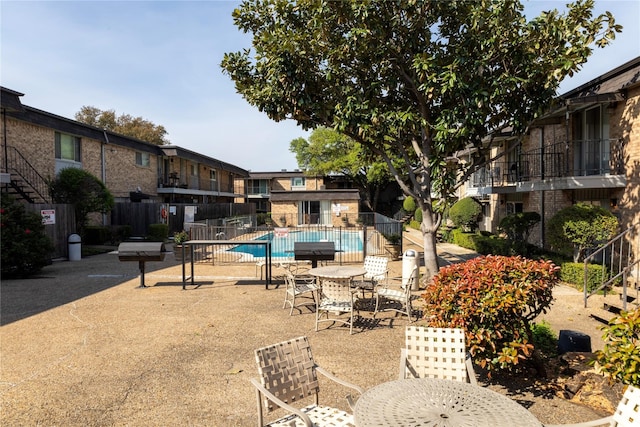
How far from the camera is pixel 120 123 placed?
143 feet

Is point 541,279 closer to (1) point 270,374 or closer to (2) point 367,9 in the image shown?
(1) point 270,374

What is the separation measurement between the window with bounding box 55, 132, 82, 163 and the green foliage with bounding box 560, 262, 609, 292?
2460cm

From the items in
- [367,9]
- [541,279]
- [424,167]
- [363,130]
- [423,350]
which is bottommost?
[423,350]

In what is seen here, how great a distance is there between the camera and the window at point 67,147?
2119 cm

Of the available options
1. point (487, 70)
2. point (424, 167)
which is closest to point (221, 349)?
point (424, 167)

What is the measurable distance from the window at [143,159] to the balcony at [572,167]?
24.7 metres

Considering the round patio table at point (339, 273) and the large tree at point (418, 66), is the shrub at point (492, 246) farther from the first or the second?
the round patio table at point (339, 273)

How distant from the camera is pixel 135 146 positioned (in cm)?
2756

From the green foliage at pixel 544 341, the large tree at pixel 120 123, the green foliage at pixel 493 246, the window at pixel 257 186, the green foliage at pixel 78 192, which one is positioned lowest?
the green foliage at pixel 544 341

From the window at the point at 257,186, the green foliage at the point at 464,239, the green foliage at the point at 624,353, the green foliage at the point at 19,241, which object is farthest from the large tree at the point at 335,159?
the green foliage at the point at 624,353

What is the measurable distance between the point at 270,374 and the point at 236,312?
211 inches

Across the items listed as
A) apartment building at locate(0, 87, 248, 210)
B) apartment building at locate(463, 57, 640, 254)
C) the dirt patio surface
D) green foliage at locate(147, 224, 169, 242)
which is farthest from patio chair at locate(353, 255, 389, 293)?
green foliage at locate(147, 224, 169, 242)

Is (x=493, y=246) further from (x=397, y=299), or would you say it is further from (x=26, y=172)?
(x=26, y=172)

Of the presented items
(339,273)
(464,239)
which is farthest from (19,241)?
(464,239)
